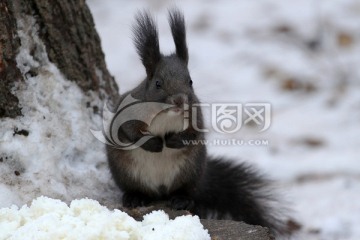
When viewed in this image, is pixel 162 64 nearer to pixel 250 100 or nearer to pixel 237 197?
pixel 237 197

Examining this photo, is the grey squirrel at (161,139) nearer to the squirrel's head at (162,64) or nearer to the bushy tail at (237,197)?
the squirrel's head at (162,64)

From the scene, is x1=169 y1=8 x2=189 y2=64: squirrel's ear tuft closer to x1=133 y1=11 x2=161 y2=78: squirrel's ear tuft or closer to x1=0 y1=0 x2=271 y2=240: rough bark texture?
x1=133 y1=11 x2=161 y2=78: squirrel's ear tuft

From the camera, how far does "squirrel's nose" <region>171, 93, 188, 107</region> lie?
9.25ft


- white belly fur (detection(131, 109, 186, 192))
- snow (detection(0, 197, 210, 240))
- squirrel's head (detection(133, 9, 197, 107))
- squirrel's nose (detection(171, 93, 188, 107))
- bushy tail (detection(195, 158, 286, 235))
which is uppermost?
squirrel's head (detection(133, 9, 197, 107))

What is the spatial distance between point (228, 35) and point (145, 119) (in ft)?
11.8

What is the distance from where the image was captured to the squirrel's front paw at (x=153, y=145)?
9.63 feet

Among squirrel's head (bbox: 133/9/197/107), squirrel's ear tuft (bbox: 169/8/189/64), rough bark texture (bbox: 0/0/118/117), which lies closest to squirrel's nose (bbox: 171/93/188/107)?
squirrel's head (bbox: 133/9/197/107)

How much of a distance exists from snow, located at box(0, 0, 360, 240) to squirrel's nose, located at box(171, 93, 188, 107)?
0.40 meters

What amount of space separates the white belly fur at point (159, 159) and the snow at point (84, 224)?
1.58ft

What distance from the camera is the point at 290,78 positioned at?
221 inches

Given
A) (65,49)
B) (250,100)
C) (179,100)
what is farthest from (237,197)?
(250,100)

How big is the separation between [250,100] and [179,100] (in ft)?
8.69

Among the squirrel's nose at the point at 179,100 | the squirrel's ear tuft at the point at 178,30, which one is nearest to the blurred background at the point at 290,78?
the squirrel's ear tuft at the point at 178,30

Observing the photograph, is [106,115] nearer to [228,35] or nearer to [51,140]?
[51,140]
